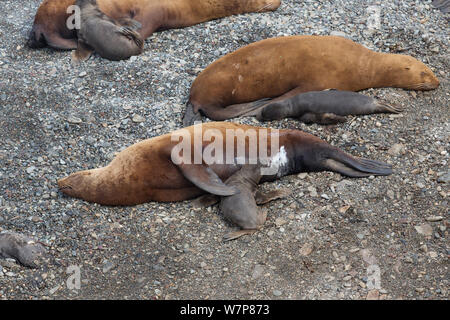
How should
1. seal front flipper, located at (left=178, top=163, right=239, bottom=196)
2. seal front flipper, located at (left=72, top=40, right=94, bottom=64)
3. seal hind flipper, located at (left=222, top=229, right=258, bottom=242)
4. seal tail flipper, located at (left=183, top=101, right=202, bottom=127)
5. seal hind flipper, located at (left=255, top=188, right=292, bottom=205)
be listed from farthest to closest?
seal front flipper, located at (left=72, top=40, right=94, bottom=64), seal tail flipper, located at (left=183, top=101, right=202, bottom=127), seal hind flipper, located at (left=255, top=188, right=292, bottom=205), seal front flipper, located at (left=178, top=163, right=239, bottom=196), seal hind flipper, located at (left=222, top=229, right=258, bottom=242)

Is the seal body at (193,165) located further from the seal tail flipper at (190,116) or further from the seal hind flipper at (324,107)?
the seal tail flipper at (190,116)

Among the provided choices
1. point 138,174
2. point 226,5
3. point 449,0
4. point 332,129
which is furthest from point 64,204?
point 449,0

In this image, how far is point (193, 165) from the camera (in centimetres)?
471

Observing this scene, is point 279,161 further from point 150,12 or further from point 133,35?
point 150,12

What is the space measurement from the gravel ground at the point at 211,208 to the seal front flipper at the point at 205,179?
0.72ft

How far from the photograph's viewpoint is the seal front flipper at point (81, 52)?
256 inches

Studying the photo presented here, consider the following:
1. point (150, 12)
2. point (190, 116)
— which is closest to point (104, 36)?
point (150, 12)

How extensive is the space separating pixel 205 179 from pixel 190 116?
113 cm

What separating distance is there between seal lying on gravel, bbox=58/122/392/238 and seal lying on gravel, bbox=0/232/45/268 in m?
0.61

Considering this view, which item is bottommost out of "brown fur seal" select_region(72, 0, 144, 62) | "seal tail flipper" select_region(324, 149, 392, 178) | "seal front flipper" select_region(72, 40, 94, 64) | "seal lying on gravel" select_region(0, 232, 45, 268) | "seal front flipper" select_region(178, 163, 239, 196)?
"seal lying on gravel" select_region(0, 232, 45, 268)

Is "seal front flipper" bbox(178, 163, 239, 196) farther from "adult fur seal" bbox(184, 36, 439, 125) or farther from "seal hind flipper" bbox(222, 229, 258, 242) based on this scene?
"adult fur seal" bbox(184, 36, 439, 125)

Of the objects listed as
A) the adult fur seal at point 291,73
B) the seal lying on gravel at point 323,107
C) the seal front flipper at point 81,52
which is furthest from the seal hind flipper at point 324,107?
the seal front flipper at point 81,52

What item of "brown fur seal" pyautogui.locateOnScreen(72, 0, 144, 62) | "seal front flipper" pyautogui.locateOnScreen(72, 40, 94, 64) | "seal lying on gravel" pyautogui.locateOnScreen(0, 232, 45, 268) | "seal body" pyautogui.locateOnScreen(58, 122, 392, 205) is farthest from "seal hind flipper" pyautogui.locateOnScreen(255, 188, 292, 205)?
"seal front flipper" pyautogui.locateOnScreen(72, 40, 94, 64)

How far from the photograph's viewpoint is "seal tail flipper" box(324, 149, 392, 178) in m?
4.80
